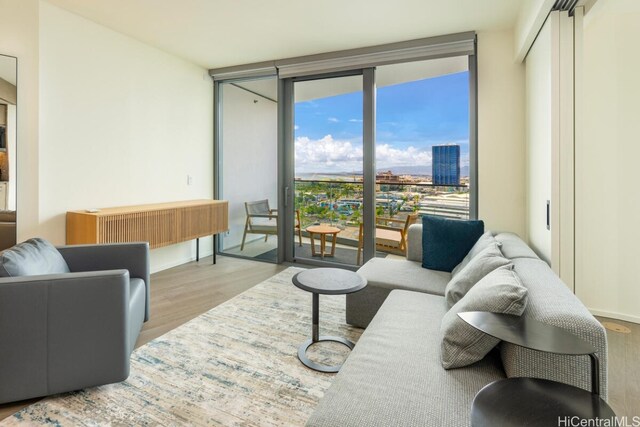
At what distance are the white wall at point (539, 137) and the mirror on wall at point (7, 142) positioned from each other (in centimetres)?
401

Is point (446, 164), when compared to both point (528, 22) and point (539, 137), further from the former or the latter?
point (528, 22)

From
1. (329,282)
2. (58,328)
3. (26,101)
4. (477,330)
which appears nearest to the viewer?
(477,330)

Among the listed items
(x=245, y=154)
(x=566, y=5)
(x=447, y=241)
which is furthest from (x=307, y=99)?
(x=566, y=5)

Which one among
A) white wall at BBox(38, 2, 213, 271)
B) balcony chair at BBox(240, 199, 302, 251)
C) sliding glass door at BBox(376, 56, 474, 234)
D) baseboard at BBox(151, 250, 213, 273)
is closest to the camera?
white wall at BBox(38, 2, 213, 271)

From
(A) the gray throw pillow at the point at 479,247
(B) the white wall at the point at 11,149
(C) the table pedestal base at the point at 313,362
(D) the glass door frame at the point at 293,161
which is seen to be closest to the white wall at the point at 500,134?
(A) the gray throw pillow at the point at 479,247

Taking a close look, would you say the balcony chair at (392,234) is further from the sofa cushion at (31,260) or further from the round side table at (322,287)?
the sofa cushion at (31,260)

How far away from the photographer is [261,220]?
478cm

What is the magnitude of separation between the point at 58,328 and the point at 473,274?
2.15 metres

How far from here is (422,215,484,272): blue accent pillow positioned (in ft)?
9.10

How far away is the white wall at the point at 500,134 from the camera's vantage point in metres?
3.34

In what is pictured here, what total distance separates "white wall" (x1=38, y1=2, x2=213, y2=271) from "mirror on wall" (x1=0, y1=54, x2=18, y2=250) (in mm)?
88

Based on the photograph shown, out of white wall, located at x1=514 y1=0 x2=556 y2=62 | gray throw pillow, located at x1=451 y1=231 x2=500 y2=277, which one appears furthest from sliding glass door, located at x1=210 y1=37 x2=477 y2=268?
gray throw pillow, located at x1=451 y1=231 x2=500 y2=277

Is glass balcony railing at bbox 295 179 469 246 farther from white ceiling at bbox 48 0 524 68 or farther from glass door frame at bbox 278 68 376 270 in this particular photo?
white ceiling at bbox 48 0 524 68

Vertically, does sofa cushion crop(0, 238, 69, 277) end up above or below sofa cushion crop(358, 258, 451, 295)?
above
